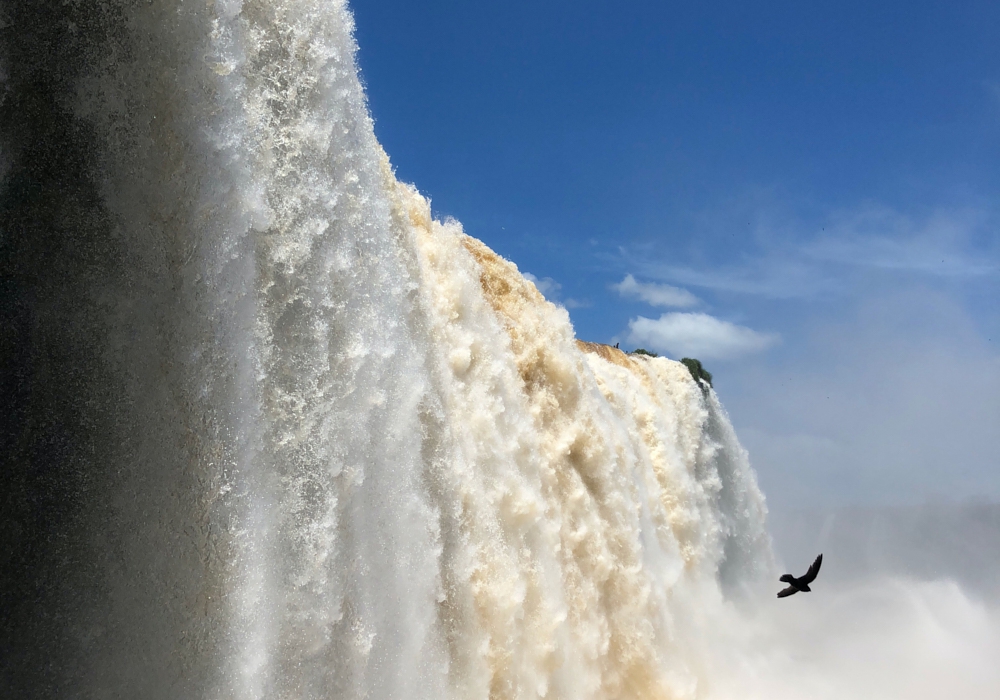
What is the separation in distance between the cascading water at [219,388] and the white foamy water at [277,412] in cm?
1

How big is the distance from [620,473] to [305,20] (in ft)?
20.0

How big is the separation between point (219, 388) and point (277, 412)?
0.40 meters

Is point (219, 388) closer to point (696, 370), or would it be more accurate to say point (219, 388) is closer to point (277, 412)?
point (277, 412)

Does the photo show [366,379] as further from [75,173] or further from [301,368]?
[75,173]

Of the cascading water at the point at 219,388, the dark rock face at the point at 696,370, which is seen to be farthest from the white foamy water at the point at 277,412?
the dark rock face at the point at 696,370

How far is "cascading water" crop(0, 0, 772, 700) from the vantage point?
3852 mm

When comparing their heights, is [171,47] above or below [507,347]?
below

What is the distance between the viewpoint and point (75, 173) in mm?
3979

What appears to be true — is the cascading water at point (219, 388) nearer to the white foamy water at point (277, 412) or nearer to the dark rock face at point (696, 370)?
the white foamy water at point (277, 412)

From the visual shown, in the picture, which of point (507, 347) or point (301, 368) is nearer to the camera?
point (301, 368)

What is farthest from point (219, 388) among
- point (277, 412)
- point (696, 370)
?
point (696, 370)

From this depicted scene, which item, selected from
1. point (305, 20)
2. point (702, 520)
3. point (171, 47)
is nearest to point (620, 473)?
point (702, 520)

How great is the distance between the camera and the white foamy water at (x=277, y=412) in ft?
Answer: 12.9

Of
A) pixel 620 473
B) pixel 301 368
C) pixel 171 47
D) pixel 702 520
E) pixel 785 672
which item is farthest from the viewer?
pixel 702 520
